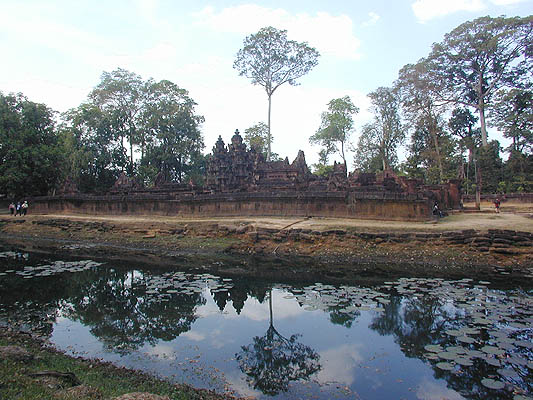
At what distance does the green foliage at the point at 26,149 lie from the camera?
2420 cm

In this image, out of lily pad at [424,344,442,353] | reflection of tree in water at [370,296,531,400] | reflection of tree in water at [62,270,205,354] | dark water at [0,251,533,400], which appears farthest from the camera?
reflection of tree in water at [62,270,205,354]

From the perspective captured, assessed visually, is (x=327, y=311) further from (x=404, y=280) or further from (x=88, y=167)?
(x=88, y=167)

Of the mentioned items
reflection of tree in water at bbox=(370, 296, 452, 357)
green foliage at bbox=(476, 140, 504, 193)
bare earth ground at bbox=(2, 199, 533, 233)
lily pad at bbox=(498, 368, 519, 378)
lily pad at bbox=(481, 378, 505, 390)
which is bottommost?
reflection of tree in water at bbox=(370, 296, 452, 357)

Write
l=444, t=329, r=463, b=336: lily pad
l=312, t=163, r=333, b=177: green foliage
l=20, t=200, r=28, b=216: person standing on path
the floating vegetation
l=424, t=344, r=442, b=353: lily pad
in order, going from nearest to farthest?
l=424, t=344, r=442, b=353: lily pad → l=444, t=329, r=463, b=336: lily pad → the floating vegetation → l=20, t=200, r=28, b=216: person standing on path → l=312, t=163, r=333, b=177: green foliage

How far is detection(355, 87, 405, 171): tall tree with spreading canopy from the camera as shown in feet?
127

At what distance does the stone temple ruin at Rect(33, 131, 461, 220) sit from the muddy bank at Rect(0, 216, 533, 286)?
7.38ft

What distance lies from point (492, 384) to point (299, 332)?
2.85 metres

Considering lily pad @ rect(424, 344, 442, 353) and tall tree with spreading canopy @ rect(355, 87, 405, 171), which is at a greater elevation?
tall tree with spreading canopy @ rect(355, 87, 405, 171)

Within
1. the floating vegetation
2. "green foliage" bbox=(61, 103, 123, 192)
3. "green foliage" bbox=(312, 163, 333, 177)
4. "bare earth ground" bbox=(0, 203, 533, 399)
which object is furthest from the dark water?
"green foliage" bbox=(312, 163, 333, 177)

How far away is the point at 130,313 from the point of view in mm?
6992

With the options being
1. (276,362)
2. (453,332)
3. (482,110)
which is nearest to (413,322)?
(453,332)

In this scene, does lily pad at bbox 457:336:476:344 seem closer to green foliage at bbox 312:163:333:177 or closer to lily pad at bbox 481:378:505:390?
lily pad at bbox 481:378:505:390

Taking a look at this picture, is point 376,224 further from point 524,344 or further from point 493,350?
point 493,350

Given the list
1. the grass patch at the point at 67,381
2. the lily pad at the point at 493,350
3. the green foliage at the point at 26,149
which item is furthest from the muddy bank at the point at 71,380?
the green foliage at the point at 26,149
